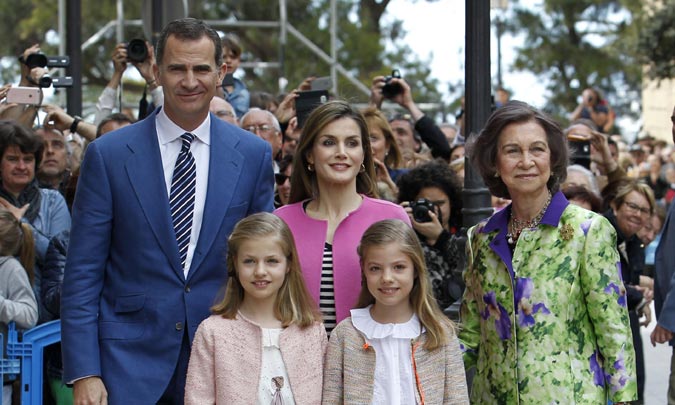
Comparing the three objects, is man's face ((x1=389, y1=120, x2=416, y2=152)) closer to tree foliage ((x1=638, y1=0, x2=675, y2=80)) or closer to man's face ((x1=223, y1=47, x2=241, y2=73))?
man's face ((x1=223, y1=47, x2=241, y2=73))

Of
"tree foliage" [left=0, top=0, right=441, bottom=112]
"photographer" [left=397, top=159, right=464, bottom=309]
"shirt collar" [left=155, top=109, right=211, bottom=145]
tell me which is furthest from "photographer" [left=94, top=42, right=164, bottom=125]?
"tree foliage" [left=0, top=0, right=441, bottom=112]

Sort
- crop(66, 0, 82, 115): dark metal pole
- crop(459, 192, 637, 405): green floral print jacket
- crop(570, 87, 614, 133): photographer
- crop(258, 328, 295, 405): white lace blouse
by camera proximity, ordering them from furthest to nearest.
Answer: crop(570, 87, 614, 133): photographer < crop(66, 0, 82, 115): dark metal pole < crop(258, 328, 295, 405): white lace blouse < crop(459, 192, 637, 405): green floral print jacket

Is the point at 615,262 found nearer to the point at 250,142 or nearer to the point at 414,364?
the point at 414,364

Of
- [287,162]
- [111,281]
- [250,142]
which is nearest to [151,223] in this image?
[111,281]

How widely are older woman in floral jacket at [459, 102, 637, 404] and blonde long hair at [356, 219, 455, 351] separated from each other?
0.69ft

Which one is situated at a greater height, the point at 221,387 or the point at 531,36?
the point at 531,36

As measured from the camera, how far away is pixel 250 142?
→ 455 centimetres

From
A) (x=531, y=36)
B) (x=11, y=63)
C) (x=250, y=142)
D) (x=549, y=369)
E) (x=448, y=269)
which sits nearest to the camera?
(x=549, y=369)

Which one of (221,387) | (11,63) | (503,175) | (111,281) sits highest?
(11,63)

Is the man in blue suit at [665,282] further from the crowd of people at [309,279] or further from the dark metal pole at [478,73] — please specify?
the crowd of people at [309,279]

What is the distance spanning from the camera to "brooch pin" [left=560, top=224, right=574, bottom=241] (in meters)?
4.26

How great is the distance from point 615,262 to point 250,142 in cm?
154

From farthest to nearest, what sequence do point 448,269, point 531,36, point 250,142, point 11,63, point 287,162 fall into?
point 531,36, point 11,63, point 287,162, point 448,269, point 250,142

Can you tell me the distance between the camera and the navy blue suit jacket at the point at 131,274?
4.23m
